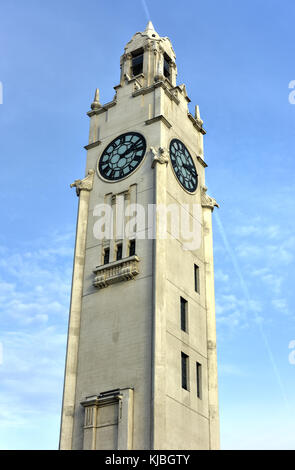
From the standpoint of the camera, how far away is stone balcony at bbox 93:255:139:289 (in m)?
46.5

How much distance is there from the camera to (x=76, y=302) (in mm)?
48688

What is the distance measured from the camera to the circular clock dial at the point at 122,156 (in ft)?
173

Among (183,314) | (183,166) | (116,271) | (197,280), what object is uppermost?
(183,166)

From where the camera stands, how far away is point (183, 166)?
55062 millimetres

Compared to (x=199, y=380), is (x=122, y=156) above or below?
above

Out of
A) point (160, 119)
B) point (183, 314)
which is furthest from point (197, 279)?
point (160, 119)

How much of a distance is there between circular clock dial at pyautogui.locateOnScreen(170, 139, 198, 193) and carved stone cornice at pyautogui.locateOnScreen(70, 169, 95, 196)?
7107 mm

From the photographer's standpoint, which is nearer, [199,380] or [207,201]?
[199,380]

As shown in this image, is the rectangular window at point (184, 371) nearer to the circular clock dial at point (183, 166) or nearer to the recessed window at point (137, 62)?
the circular clock dial at point (183, 166)

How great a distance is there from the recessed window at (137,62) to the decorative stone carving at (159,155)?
14.3m

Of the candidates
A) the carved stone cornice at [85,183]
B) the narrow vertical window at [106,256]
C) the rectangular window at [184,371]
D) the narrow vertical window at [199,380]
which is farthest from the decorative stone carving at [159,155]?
the narrow vertical window at [199,380]

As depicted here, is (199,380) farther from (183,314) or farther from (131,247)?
(131,247)

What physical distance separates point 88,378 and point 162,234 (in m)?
11.5

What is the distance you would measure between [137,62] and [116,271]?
82.1 ft
